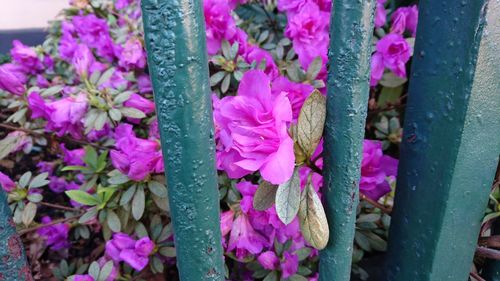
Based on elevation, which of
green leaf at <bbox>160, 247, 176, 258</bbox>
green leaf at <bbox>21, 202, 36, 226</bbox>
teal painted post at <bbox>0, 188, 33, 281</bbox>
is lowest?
green leaf at <bbox>160, 247, 176, 258</bbox>

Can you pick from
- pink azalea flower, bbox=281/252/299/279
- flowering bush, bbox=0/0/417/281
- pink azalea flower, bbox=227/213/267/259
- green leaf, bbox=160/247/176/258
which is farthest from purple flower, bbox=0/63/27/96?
pink azalea flower, bbox=281/252/299/279

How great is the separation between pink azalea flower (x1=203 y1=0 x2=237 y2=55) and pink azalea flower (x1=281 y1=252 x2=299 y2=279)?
→ 546mm

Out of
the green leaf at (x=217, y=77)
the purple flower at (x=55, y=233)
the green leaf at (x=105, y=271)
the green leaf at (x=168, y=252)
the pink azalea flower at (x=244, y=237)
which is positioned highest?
the green leaf at (x=217, y=77)

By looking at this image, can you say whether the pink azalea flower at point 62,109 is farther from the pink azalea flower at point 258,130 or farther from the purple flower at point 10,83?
the pink azalea flower at point 258,130

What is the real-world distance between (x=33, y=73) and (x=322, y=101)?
1456 millimetres

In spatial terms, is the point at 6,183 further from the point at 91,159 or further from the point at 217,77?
the point at 217,77

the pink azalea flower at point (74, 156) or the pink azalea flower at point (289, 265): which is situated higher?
the pink azalea flower at point (74, 156)

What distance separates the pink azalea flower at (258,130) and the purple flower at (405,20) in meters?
0.70

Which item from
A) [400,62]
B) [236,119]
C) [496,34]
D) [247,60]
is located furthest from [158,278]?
[496,34]

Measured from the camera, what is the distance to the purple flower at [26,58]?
5.44 feet

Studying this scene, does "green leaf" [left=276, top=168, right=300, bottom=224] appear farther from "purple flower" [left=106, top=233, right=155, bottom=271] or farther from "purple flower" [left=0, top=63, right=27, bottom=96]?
"purple flower" [left=0, top=63, right=27, bottom=96]

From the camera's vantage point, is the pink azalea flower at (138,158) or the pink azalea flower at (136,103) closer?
the pink azalea flower at (138,158)

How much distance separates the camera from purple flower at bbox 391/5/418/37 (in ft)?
3.91

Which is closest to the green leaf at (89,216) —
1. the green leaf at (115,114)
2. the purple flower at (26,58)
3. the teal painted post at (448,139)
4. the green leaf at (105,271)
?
the green leaf at (105,271)
